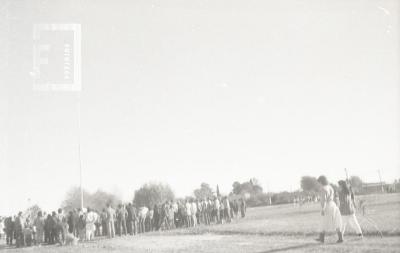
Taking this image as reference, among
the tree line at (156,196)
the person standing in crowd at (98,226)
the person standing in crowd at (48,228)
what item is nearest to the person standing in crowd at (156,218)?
the person standing in crowd at (98,226)

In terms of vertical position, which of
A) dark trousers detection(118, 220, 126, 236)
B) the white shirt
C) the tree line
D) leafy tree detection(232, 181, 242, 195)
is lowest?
dark trousers detection(118, 220, 126, 236)

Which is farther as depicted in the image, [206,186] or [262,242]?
[206,186]

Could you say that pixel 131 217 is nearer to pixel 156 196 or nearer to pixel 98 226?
pixel 98 226

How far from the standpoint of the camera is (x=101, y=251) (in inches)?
543

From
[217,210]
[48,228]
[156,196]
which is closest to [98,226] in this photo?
[48,228]

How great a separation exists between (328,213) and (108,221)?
1280 cm

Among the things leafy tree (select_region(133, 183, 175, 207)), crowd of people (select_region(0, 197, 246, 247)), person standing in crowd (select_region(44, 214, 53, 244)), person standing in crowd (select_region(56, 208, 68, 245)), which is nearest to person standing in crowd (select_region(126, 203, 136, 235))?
crowd of people (select_region(0, 197, 246, 247))

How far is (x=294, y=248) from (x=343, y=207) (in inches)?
79.8

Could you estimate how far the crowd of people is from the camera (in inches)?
789

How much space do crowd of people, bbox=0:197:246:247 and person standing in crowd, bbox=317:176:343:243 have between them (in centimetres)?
1148

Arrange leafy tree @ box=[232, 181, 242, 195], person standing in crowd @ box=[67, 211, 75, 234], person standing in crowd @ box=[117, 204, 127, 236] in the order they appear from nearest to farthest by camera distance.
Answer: person standing in crowd @ box=[67, 211, 75, 234]
person standing in crowd @ box=[117, 204, 127, 236]
leafy tree @ box=[232, 181, 242, 195]

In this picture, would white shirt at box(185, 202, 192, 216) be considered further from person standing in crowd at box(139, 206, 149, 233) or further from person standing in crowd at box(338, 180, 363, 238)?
person standing in crowd at box(338, 180, 363, 238)

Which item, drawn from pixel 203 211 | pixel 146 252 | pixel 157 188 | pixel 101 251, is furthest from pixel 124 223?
pixel 157 188

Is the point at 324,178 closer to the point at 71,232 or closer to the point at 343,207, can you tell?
the point at 343,207
